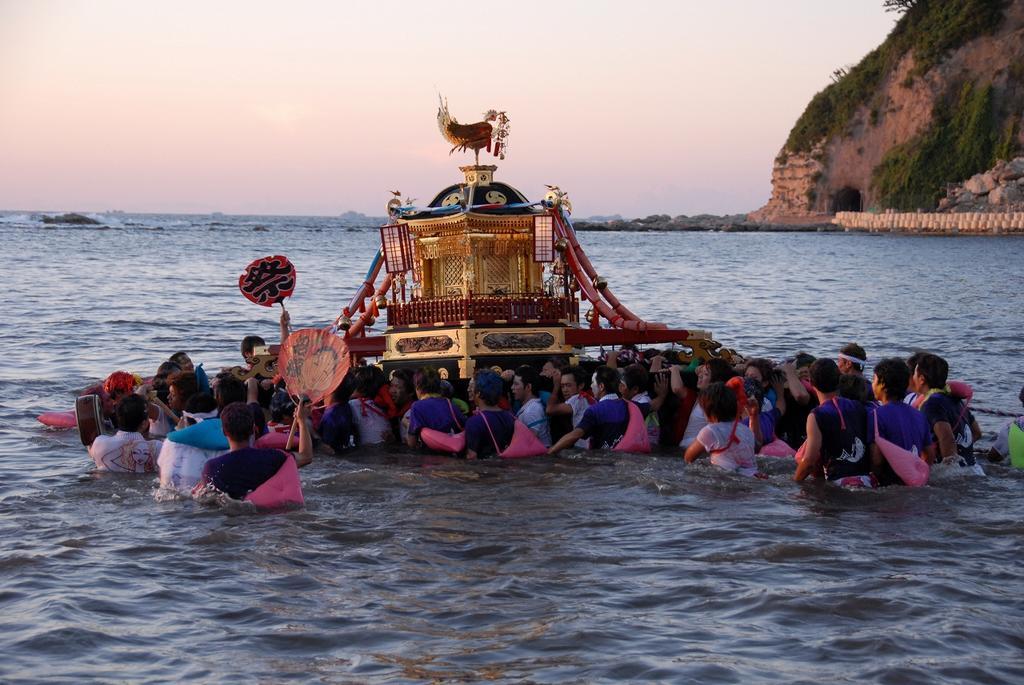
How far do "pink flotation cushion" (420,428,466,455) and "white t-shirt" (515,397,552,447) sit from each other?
721mm

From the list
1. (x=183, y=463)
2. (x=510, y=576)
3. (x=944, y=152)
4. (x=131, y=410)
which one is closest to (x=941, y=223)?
(x=944, y=152)

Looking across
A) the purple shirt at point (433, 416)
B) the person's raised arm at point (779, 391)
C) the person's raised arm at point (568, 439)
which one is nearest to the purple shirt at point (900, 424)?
the person's raised arm at point (779, 391)

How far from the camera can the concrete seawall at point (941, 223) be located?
81.0 m

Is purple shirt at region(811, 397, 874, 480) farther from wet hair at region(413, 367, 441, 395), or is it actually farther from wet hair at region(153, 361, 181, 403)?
wet hair at region(153, 361, 181, 403)

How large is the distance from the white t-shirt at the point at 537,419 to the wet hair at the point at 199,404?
3.20m

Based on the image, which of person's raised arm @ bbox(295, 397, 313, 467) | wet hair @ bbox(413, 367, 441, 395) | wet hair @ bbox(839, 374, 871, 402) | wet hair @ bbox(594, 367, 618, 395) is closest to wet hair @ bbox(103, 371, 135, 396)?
wet hair @ bbox(413, 367, 441, 395)

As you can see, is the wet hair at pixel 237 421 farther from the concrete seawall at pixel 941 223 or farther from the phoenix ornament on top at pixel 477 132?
the concrete seawall at pixel 941 223

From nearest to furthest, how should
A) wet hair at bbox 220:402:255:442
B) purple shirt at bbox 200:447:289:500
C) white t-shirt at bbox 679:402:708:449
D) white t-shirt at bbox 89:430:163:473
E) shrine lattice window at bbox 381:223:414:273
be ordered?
1. wet hair at bbox 220:402:255:442
2. purple shirt at bbox 200:447:289:500
3. white t-shirt at bbox 89:430:163:473
4. white t-shirt at bbox 679:402:708:449
5. shrine lattice window at bbox 381:223:414:273

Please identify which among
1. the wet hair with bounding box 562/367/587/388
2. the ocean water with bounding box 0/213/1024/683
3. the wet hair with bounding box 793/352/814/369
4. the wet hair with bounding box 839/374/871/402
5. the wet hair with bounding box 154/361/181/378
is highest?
the wet hair with bounding box 839/374/871/402

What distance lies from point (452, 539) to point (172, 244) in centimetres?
7582

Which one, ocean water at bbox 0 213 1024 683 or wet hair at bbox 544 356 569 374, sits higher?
wet hair at bbox 544 356 569 374

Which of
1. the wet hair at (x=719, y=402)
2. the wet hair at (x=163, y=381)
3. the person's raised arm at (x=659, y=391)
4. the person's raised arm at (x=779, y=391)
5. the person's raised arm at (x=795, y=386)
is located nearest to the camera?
the wet hair at (x=719, y=402)

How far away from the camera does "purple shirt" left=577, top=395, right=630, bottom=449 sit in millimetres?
11961

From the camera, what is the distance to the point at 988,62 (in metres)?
89.6
